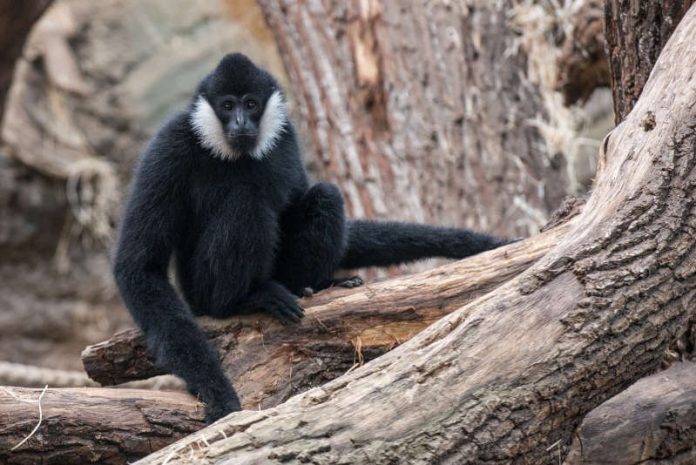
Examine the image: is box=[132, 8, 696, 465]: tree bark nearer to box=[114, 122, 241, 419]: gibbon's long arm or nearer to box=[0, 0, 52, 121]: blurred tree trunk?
box=[114, 122, 241, 419]: gibbon's long arm

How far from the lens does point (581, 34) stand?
22.8ft

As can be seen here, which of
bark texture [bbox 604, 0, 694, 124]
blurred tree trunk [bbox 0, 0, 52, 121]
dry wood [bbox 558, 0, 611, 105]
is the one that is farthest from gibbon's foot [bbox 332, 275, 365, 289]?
blurred tree trunk [bbox 0, 0, 52, 121]

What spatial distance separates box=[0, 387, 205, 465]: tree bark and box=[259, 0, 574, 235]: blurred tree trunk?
3521mm

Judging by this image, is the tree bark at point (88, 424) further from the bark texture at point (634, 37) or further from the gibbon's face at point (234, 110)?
the bark texture at point (634, 37)

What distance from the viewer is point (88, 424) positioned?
4059 millimetres

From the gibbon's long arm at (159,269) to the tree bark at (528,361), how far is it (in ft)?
4.22

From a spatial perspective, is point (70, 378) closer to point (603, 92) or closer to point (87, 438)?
point (87, 438)

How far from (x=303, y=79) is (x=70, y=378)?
126 inches

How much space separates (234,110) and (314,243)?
895mm


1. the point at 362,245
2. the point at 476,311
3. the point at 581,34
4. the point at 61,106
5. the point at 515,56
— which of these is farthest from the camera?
the point at 61,106

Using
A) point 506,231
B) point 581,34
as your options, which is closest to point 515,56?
point 581,34

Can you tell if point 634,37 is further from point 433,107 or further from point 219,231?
point 433,107

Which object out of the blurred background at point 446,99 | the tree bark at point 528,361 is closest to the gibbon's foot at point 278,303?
the tree bark at point 528,361

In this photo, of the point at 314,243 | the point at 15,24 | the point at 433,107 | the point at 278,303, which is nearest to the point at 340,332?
the point at 278,303
